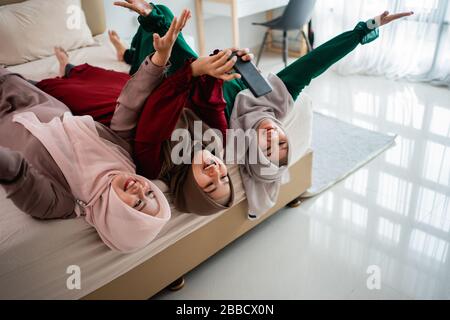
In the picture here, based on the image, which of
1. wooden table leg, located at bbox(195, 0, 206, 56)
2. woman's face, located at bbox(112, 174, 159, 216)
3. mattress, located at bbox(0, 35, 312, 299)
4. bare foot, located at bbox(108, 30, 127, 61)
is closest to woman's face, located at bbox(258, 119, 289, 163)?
mattress, located at bbox(0, 35, 312, 299)

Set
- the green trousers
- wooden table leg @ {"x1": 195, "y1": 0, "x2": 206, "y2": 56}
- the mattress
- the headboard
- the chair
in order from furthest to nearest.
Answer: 1. wooden table leg @ {"x1": 195, "y1": 0, "x2": 206, "y2": 56}
2. the chair
3. the headboard
4. the green trousers
5. the mattress

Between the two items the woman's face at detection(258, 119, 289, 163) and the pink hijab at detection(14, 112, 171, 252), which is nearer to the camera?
the pink hijab at detection(14, 112, 171, 252)

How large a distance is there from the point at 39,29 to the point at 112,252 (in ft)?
5.47

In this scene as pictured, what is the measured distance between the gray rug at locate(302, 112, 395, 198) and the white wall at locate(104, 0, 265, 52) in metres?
1.39

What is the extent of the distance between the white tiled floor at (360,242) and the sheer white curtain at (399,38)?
835mm

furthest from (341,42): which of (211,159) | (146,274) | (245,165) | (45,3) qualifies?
(45,3)

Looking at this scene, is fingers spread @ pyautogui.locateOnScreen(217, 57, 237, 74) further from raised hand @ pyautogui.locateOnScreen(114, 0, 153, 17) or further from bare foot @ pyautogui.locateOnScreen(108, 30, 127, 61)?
bare foot @ pyautogui.locateOnScreen(108, 30, 127, 61)

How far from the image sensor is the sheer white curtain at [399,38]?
311 centimetres

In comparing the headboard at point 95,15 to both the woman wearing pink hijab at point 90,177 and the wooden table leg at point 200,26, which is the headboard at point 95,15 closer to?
the wooden table leg at point 200,26

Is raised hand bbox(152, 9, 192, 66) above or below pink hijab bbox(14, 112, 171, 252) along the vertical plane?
above

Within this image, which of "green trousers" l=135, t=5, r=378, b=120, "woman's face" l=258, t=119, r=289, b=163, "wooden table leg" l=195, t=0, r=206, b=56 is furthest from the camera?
"wooden table leg" l=195, t=0, r=206, b=56

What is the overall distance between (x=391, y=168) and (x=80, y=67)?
1.68 meters

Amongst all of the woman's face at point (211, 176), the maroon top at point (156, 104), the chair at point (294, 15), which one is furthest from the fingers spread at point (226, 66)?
the chair at point (294, 15)

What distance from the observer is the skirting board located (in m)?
1.44
